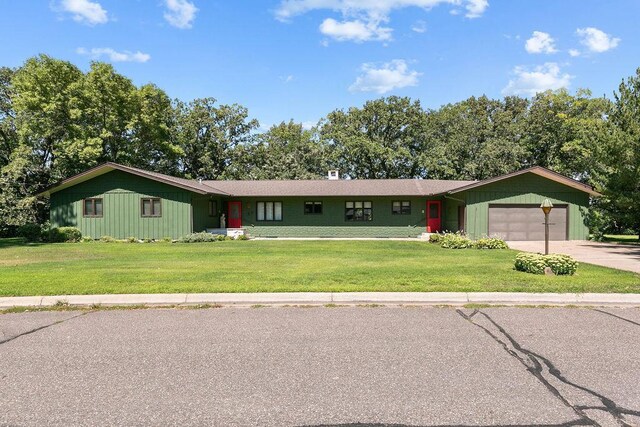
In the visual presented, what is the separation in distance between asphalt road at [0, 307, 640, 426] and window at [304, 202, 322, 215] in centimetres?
2170

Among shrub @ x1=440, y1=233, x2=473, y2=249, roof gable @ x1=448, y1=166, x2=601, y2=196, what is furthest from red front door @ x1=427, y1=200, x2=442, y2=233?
shrub @ x1=440, y1=233, x2=473, y2=249

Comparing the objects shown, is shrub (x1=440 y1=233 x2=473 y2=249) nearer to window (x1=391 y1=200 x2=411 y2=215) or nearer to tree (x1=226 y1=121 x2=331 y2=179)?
window (x1=391 y1=200 x2=411 y2=215)

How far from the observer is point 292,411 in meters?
3.50

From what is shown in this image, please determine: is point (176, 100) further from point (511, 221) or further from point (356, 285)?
point (356, 285)

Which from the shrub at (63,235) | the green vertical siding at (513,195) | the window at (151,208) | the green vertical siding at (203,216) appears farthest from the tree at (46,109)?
the green vertical siding at (513,195)

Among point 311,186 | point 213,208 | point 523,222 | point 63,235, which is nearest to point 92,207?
point 63,235

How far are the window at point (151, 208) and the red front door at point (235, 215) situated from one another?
5.53 metres

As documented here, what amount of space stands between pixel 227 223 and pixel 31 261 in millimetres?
16315

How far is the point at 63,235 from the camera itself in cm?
2355

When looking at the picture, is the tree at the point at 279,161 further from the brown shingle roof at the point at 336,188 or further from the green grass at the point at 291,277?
the green grass at the point at 291,277

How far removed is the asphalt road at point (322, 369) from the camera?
11.3ft

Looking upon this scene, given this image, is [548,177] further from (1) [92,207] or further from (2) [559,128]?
(1) [92,207]

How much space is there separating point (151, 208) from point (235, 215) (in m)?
5.85

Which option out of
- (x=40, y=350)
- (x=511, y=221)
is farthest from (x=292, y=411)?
(x=511, y=221)
